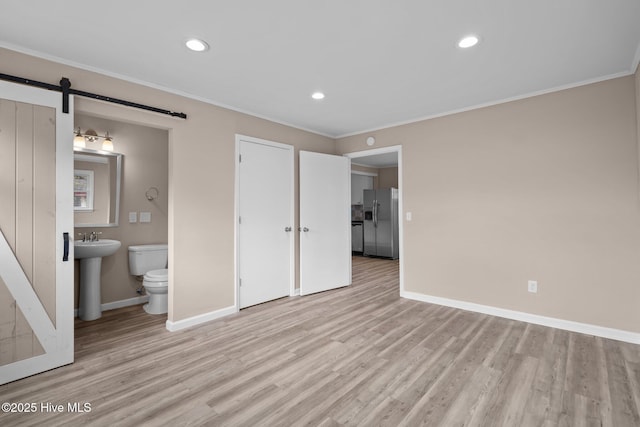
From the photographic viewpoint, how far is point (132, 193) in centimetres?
403

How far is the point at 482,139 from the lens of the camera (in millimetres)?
3623

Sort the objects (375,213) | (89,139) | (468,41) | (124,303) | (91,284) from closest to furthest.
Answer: (468,41)
(91,284)
(89,139)
(124,303)
(375,213)

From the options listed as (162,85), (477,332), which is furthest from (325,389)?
(162,85)

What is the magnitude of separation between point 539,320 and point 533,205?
1168mm

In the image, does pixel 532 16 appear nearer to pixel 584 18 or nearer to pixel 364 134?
pixel 584 18

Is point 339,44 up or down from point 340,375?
up

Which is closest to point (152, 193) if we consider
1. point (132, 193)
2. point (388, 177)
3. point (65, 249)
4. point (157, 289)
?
point (132, 193)

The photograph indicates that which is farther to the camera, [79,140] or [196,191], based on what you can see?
[79,140]

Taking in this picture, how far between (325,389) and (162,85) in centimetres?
297

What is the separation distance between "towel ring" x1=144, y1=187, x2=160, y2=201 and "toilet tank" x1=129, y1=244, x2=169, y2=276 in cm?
64

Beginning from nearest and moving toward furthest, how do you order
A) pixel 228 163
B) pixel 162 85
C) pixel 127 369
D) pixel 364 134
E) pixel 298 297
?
pixel 127 369, pixel 162 85, pixel 228 163, pixel 298 297, pixel 364 134

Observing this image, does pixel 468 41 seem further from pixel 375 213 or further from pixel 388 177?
pixel 388 177

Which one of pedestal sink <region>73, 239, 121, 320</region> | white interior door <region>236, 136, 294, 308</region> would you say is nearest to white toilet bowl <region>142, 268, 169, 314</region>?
pedestal sink <region>73, 239, 121, 320</region>

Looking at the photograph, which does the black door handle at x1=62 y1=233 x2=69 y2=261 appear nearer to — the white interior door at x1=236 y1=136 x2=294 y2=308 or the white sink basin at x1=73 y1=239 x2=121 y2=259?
the white sink basin at x1=73 y1=239 x2=121 y2=259
